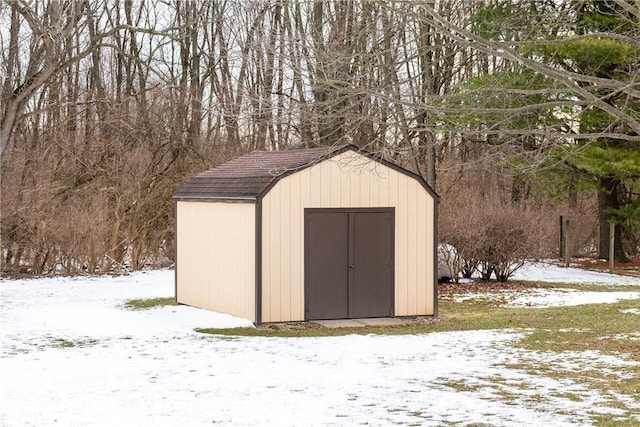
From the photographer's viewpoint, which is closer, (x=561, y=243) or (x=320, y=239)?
(x=320, y=239)

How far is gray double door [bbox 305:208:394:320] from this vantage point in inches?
629

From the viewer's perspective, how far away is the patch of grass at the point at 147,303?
1800 cm

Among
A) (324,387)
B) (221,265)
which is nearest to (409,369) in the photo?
(324,387)

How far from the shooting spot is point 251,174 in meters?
16.6

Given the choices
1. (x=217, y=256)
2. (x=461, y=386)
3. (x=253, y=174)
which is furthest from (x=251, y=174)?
(x=461, y=386)

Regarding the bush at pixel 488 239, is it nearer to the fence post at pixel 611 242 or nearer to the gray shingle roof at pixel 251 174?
the fence post at pixel 611 242

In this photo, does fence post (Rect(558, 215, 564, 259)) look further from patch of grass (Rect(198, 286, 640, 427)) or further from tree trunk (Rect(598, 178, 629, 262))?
patch of grass (Rect(198, 286, 640, 427))

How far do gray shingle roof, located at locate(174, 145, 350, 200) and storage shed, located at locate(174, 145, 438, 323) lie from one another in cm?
4

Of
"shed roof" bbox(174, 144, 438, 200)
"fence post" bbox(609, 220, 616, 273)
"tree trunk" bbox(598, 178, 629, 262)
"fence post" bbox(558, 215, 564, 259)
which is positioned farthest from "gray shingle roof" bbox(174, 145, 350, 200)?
"fence post" bbox(558, 215, 564, 259)

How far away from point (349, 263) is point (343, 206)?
947 millimetres

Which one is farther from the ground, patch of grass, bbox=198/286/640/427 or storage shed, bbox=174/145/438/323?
storage shed, bbox=174/145/438/323

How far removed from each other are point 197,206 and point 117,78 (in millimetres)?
19566

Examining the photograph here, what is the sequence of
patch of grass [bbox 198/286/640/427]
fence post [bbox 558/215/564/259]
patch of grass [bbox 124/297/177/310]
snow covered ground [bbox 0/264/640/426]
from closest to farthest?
snow covered ground [bbox 0/264/640/426]
patch of grass [bbox 198/286/640/427]
patch of grass [bbox 124/297/177/310]
fence post [bbox 558/215/564/259]

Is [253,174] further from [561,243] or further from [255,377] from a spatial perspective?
[561,243]
